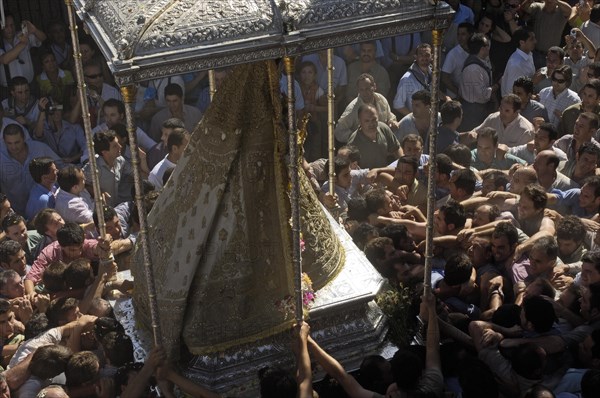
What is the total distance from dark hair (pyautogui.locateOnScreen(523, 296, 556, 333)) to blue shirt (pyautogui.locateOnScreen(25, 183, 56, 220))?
4367 millimetres

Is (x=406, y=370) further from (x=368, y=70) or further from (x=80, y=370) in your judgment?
(x=368, y=70)

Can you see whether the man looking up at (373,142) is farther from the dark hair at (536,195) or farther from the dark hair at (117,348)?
the dark hair at (117,348)

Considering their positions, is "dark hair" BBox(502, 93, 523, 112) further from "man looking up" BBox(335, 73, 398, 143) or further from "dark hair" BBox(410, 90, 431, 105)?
"man looking up" BBox(335, 73, 398, 143)

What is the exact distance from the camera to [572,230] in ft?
22.5

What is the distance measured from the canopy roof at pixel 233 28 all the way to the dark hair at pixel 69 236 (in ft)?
6.80

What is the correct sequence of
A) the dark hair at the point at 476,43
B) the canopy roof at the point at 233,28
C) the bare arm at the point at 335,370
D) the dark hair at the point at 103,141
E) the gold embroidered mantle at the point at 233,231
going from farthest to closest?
the dark hair at the point at 476,43, the dark hair at the point at 103,141, the gold embroidered mantle at the point at 233,231, the bare arm at the point at 335,370, the canopy roof at the point at 233,28

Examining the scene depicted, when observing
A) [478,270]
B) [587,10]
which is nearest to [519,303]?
[478,270]

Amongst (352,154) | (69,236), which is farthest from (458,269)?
(69,236)

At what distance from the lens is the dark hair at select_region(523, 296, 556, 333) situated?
18.8 feet

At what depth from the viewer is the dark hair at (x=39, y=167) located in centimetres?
789

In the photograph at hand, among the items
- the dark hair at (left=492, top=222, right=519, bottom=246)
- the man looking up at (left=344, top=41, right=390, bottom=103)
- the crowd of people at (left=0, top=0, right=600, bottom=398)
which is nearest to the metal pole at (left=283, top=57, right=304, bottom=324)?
the crowd of people at (left=0, top=0, right=600, bottom=398)

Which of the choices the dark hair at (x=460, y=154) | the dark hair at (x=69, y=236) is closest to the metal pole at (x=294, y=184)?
the dark hair at (x=69, y=236)

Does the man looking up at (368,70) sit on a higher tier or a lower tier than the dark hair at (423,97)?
lower

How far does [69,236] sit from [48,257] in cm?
30
